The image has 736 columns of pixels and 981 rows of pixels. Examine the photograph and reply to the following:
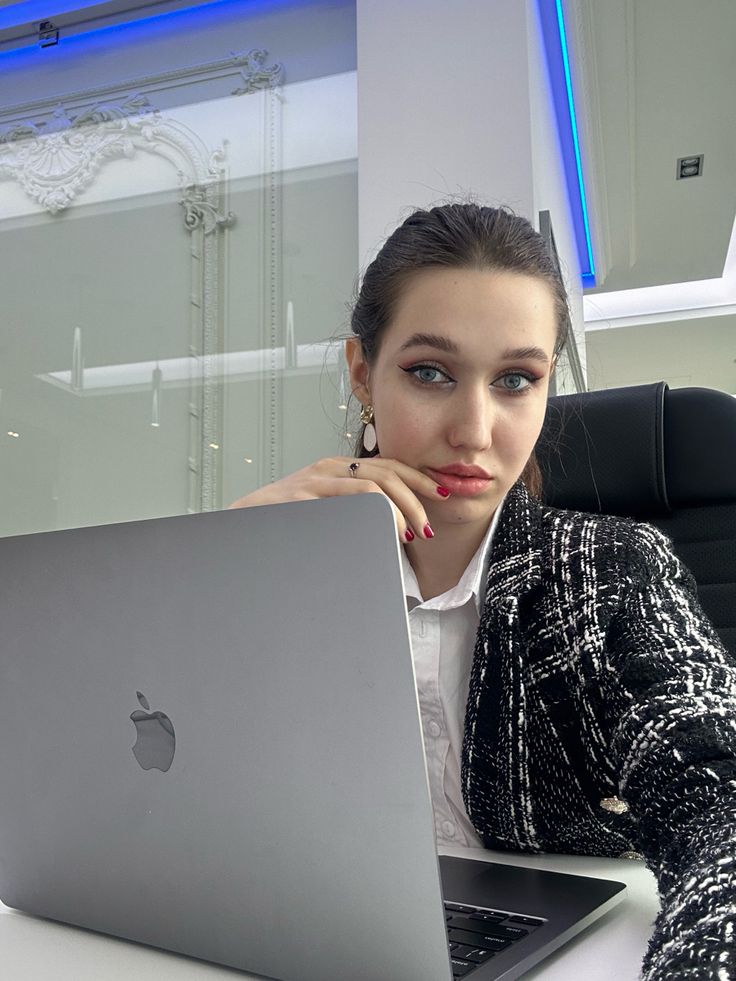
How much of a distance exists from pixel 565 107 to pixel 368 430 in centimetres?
255

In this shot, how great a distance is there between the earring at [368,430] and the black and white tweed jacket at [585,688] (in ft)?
0.99

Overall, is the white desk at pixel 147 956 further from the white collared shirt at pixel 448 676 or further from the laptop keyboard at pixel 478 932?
the white collared shirt at pixel 448 676

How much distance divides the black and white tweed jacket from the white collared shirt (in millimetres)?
52

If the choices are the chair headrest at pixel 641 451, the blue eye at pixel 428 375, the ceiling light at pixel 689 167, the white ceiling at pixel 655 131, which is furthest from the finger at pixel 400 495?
the ceiling light at pixel 689 167

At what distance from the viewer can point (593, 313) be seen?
6078 millimetres

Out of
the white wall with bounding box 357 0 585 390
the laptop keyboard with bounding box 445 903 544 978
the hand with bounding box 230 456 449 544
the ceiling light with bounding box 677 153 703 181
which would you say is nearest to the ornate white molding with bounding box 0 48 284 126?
the white wall with bounding box 357 0 585 390

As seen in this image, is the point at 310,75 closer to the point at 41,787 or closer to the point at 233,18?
the point at 233,18

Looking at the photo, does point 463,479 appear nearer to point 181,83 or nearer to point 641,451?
point 641,451

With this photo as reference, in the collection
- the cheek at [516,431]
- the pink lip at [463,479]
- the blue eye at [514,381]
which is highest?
the blue eye at [514,381]

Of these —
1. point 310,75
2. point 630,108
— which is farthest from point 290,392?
point 630,108

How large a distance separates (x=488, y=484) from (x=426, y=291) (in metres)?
0.22

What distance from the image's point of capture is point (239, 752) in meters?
0.47

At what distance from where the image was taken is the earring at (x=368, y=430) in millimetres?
1145

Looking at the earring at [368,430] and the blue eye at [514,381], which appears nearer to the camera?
the blue eye at [514,381]
